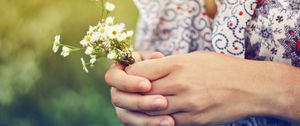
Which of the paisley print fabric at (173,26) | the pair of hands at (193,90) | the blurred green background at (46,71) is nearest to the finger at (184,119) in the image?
the pair of hands at (193,90)

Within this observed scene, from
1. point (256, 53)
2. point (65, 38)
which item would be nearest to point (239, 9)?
point (256, 53)

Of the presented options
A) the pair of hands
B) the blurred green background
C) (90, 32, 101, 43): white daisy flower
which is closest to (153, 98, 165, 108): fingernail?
the pair of hands

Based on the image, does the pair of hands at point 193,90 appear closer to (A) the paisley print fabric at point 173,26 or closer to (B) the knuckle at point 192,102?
(B) the knuckle at point 192,102

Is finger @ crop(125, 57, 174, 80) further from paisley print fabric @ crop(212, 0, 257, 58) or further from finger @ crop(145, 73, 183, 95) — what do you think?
paisley print fabric @ crop(212, 0, 257, 58)

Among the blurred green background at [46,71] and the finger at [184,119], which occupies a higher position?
the blurred green background at [46,71]

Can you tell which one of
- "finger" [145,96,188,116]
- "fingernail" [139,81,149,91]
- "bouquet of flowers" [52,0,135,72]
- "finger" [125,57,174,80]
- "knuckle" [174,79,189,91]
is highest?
"bouquet of flowers" [52,0,135,72]

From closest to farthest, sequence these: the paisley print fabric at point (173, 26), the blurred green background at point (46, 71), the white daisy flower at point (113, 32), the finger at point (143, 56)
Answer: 1. the white daisy flower at point (113, 32)
2. the finger at point (143, 56)
3. the paisley print fabric at point (173, 26)
4. the blurred green background at point (46, 71)

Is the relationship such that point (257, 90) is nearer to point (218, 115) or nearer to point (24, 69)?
point (218, 115)
